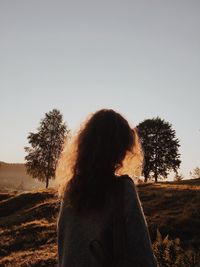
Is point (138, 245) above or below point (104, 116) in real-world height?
below

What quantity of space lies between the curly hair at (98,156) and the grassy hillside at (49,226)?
7400 mm

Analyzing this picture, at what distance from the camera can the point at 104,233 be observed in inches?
113

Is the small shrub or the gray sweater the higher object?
the gray sweater

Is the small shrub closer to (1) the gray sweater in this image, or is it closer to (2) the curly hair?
(1) the gray sweater

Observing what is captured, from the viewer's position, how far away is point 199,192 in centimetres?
2825

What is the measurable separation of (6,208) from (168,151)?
36.3 metres

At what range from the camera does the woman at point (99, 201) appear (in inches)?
110

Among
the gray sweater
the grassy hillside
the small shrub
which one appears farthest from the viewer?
the grassy hillside

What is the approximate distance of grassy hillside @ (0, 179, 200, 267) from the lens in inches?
635

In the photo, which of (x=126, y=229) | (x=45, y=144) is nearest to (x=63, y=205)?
(x=126, y=229)

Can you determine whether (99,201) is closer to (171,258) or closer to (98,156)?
(98,156)

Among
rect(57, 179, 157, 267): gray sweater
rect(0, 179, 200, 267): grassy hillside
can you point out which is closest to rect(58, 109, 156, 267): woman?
rect(57, 179, 157, 267): gray sweater

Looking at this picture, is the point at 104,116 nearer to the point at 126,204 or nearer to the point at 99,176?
the point at 99,176

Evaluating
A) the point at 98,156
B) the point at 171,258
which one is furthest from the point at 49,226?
the point at 98,156
